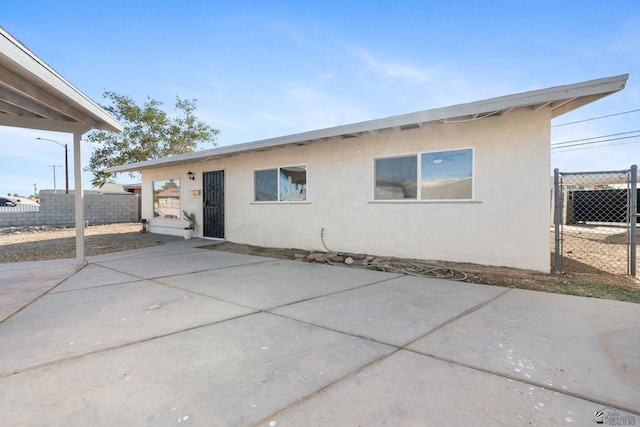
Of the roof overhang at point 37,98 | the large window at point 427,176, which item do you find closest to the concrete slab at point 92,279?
the roof overhang at point 37,98

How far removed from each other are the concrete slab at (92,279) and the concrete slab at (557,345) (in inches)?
188

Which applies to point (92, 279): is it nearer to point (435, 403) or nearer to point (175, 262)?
point (175, 262)

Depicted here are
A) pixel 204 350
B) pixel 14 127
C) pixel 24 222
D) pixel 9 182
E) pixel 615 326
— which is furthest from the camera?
pixel 9 182

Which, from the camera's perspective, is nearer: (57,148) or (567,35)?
(567,35)

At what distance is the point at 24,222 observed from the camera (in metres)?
15.2

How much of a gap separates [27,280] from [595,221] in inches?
823

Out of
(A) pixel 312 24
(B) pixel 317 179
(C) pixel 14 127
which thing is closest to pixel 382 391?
(B) pixel 317 179

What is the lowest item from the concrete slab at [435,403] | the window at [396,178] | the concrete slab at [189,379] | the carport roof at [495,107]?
the concrete slab at [189,379]

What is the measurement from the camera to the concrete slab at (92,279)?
4.80 m

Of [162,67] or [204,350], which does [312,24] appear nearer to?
[162,67]

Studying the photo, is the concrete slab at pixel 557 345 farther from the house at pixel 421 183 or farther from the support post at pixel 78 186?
the support post at pixel 78 186

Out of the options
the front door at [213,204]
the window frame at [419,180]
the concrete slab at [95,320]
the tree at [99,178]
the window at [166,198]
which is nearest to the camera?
the concrete slab at [95,320]

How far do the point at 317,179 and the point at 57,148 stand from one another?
2410 cm

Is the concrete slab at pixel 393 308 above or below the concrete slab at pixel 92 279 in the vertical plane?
above
